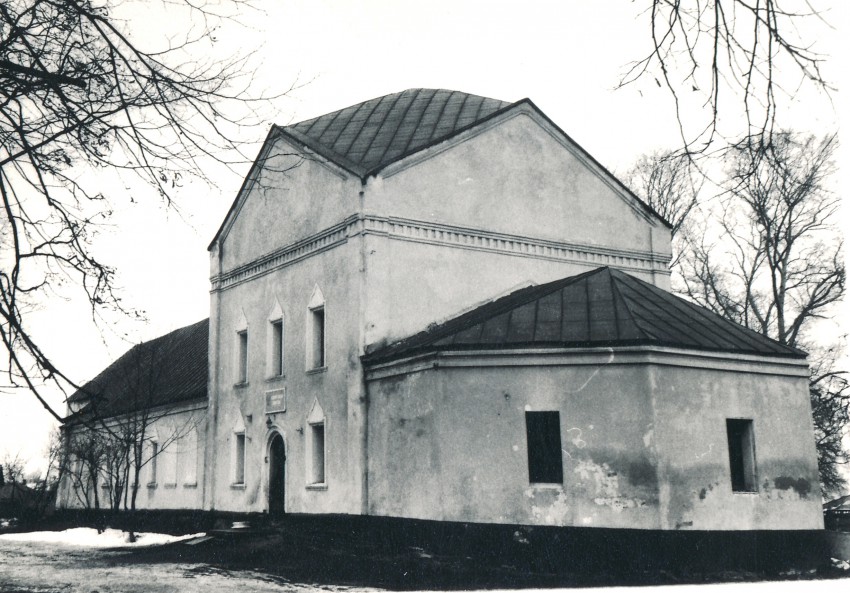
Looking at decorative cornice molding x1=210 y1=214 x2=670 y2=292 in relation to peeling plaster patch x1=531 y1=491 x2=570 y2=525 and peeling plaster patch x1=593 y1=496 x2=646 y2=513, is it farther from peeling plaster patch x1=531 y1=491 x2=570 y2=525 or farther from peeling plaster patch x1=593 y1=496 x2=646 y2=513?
peeling plaster patch x1=593 y1=496 x2=646 y2=513

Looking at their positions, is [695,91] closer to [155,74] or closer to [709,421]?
[155,74]

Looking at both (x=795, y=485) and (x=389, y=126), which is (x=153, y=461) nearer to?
(x=389, y=126)

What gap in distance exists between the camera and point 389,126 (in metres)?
22.1

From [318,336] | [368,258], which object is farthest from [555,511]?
[318,336]

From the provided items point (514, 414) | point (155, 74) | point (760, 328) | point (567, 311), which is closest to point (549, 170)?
point (567, 311)

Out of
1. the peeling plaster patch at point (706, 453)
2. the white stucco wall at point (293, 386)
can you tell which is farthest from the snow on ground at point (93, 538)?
the peeling plaster patch at point (706, 453)

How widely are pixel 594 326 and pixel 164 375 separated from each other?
19.3 m

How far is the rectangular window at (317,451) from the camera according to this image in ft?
62.9

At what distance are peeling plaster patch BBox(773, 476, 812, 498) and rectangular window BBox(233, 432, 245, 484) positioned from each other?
13027mm

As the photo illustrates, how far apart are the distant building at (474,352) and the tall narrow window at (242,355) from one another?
0.06 meters

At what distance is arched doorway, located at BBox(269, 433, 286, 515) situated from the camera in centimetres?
2050

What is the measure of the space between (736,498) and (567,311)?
4446mm

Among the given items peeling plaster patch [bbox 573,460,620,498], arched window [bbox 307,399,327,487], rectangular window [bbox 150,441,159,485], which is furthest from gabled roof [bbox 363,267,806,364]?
rectangular window [bbox 150,441,159,485]

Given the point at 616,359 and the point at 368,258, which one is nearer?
the point at 616,359
